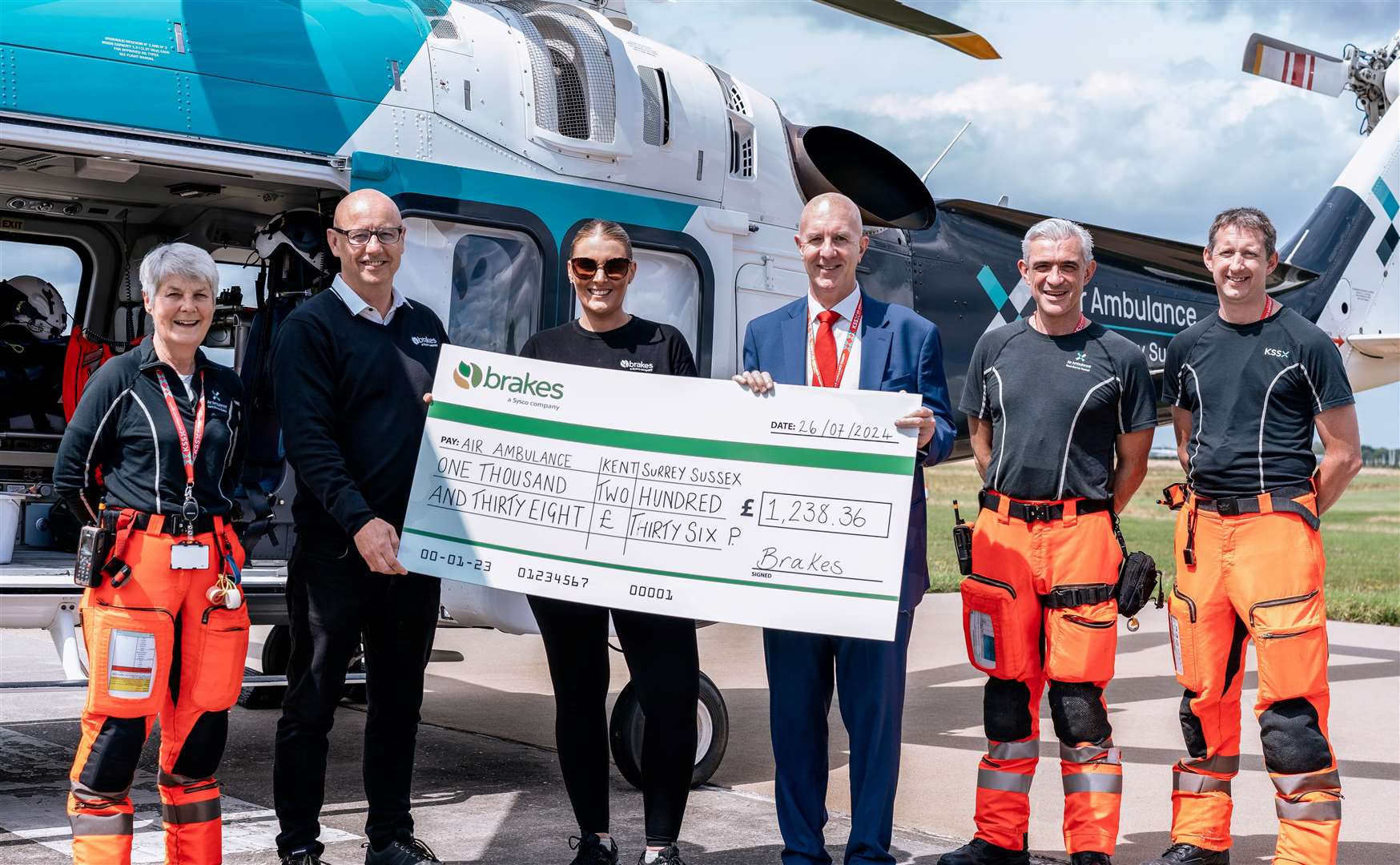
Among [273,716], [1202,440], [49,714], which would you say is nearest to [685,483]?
[1202,440]

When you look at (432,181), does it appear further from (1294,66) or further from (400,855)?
(1294,66)

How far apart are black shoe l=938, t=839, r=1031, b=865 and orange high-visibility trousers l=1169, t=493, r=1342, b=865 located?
0.55 m

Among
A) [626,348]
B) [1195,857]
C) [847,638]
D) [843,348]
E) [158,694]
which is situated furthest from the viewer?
[1195,857]

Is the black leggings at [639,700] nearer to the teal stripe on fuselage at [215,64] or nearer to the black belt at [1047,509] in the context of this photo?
the black belt at [1047,509]

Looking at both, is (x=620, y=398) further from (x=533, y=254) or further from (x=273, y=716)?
(x=273, y=716)

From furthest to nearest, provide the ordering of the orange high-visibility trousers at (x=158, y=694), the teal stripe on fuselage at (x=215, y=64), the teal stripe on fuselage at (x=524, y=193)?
1. the teal stripe on fuselage at (x=524, y=193)
2. the teal stripe on fuselage at (x=215, y=64)
3. the orange high-visibility trousers at (x=158, y=694)

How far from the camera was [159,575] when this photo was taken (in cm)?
366

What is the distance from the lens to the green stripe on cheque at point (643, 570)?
390 centimetres

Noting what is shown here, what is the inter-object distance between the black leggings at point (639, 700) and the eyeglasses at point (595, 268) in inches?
39.1

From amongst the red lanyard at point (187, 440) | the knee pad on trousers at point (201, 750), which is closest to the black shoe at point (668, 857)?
the knee pad on trousers at point (201, 750)

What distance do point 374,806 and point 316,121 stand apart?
8.26ft

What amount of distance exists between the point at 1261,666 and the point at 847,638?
134 centimetres

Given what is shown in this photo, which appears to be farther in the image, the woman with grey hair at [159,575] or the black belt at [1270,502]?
the black belt at [1270,502]

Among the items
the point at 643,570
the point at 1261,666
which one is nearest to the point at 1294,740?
the point at 1261,666
